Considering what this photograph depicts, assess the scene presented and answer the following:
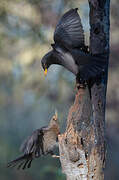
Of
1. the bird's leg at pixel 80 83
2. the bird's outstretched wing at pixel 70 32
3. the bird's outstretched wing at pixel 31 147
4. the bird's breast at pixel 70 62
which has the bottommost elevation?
the bird's outstretched wing at pixel 31 147

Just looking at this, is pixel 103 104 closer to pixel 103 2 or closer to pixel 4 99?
pixel 103 2

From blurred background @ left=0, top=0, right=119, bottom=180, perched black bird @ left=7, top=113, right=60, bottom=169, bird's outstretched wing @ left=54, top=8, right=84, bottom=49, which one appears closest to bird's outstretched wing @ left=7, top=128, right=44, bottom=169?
perched black bird @ left=7, top=113, right=60, bottom=169

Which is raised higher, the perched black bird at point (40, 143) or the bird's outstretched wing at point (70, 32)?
the bird's outstretched wing at point (70, 32)

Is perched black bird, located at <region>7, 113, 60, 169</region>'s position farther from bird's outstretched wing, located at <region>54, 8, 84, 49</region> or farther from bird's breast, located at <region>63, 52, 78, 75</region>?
bird's outstretched wing, located at <region>54, 8, 84, 49</region>

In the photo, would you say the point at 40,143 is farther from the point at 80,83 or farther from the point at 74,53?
the point at 74,53

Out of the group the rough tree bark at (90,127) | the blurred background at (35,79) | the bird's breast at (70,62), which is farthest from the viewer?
the blurred background at (35,79)

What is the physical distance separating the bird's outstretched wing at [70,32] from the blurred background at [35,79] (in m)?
3.02

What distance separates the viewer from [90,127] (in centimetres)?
329

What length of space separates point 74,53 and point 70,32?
0.83 feet

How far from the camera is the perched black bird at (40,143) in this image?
3592 mm

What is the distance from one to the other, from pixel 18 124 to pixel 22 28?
19.6 feet

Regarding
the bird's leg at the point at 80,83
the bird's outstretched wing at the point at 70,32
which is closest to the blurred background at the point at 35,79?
the bird's outstretched wing at the point at 70,32

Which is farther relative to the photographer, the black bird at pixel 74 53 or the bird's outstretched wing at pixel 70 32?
the bird's outstretched wing at pixel 70 32

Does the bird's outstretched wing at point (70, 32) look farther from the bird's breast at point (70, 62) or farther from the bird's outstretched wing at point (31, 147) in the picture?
the bird's outstretched wing at point (31, 147)
